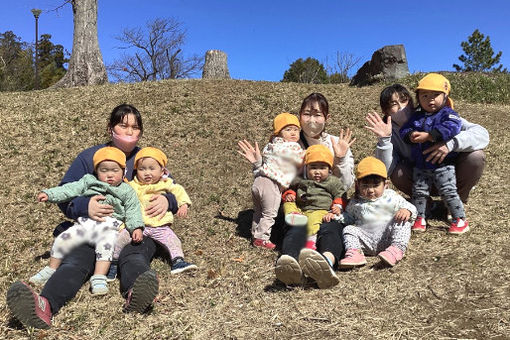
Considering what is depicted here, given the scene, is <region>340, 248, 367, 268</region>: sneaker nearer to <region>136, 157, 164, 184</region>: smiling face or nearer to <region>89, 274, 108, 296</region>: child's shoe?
<region>136, 157, 164, 184</region>: smiling face

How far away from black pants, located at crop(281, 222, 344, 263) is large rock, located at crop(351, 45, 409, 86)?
892 cm

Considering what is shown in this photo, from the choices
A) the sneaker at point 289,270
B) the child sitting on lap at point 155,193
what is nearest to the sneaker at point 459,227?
the sneaker at point 289,270

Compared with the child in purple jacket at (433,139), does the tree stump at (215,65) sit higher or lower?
higher

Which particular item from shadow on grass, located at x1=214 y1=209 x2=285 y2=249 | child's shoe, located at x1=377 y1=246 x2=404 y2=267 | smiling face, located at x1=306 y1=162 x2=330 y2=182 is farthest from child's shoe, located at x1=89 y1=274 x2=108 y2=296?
child's shoe, located at x1=377 y1=246 x2=404 y2=267

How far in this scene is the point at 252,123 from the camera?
27.0 feet

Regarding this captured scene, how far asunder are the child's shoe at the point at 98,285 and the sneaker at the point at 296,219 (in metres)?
1.68

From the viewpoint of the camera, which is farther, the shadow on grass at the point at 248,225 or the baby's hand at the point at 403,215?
the shadow on grass at the point at 248,225

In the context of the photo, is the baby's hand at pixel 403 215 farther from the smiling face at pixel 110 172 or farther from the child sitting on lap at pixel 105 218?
the smiling face at pixel 110 172

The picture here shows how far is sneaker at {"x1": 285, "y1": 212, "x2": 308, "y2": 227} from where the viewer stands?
12.8 feet

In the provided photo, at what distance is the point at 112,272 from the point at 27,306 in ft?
3.12

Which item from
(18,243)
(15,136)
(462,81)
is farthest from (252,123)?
(462,81)

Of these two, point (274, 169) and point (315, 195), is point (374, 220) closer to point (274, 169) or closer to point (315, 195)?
point (315, 195)

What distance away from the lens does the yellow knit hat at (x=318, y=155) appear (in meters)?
3.95

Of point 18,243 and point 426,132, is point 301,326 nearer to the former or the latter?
point 426,132
